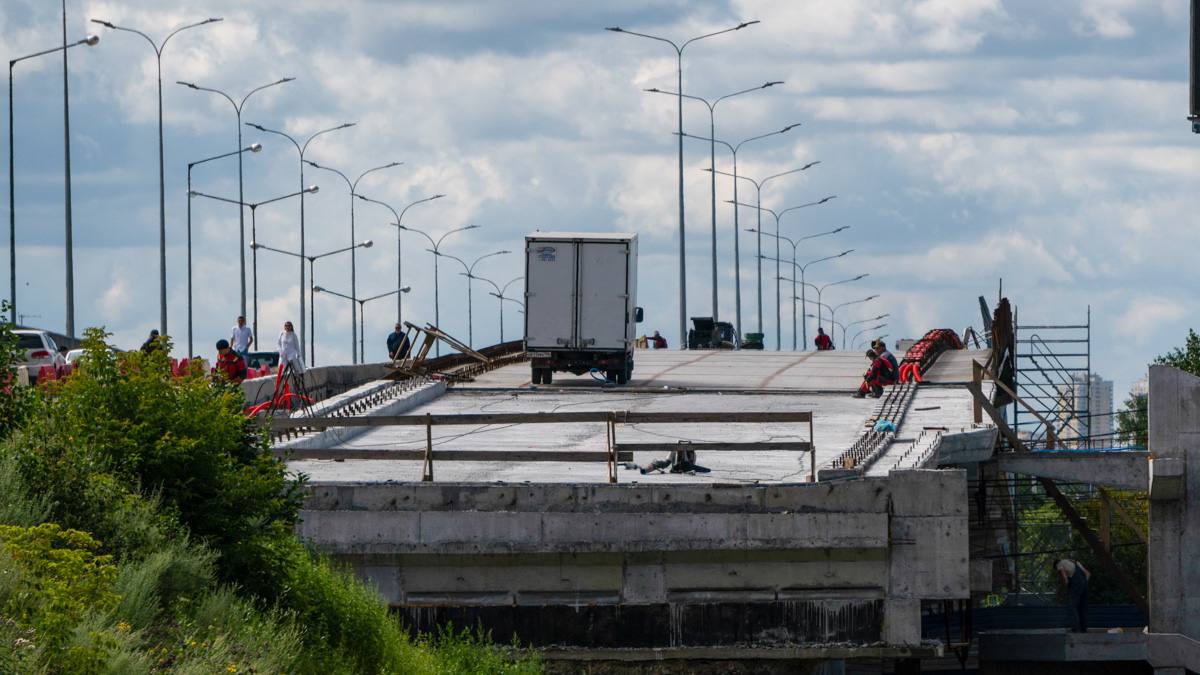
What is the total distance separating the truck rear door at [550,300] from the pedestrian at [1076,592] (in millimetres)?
15134

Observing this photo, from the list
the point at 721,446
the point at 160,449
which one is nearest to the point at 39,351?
the point at 721,446

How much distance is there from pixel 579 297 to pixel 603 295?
536 millimetres

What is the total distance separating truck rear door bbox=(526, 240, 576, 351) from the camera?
41.6 meters

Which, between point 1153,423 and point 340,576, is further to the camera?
point 1153,423

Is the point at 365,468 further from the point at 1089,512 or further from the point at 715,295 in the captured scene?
the point at 715,295

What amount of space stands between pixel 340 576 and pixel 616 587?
14.0 feet

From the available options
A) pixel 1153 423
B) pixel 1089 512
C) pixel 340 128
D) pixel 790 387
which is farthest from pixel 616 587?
pixel 340 128

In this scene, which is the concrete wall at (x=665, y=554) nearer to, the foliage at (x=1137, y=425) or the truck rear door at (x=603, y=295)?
the foliage at (x=1137, y=425)

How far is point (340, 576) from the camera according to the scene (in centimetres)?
1775

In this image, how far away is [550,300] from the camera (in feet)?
137

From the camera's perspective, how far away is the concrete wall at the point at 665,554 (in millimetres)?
20719

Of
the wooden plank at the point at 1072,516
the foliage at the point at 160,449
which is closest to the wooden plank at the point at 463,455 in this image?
the foliage at the point at 160,449

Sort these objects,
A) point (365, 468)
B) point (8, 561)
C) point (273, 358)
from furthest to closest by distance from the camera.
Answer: point (273, 358) < point (365, 468) < point (8, 561)

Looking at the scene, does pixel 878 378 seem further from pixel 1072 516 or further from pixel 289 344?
pixel 289 344
